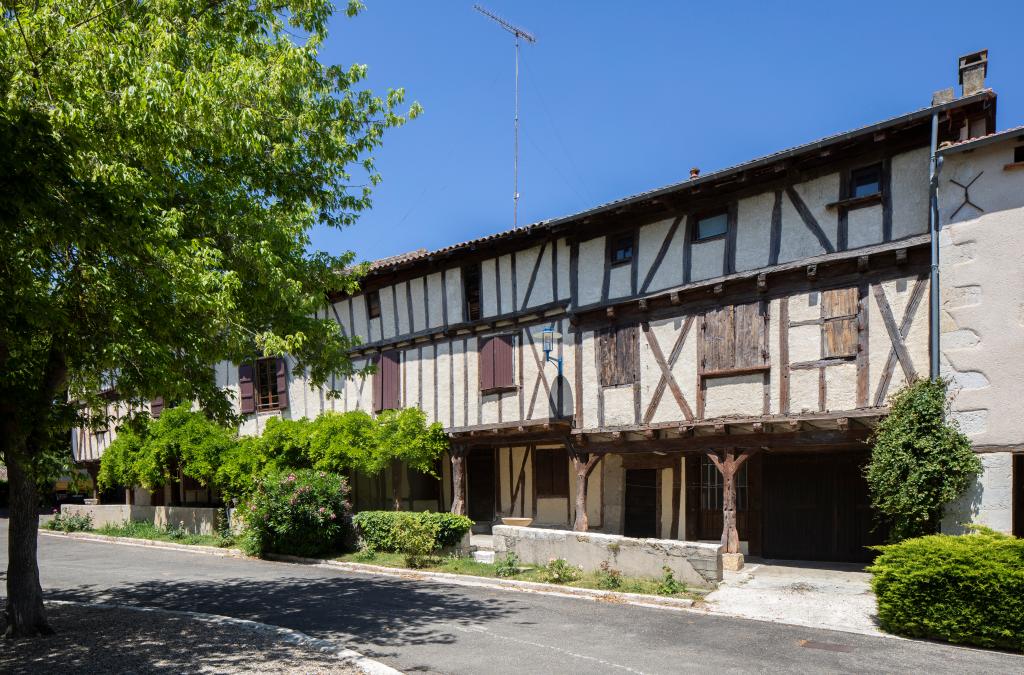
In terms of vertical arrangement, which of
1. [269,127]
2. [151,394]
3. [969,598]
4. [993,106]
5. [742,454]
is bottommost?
[969,598]

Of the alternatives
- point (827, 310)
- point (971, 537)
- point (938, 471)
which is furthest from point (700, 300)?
point (971, 537)

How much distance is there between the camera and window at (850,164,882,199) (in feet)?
40.8

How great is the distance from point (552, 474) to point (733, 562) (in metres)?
6.56

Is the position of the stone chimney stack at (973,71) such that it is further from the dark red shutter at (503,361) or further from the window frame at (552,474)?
the window frame at (552,474)

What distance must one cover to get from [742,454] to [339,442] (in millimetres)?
9841

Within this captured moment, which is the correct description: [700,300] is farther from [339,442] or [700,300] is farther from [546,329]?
[339,442]

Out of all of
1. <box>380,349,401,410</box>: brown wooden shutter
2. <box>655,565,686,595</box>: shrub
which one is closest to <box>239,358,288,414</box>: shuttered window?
<box>380,349,401,410</box>: brown wooden shutter

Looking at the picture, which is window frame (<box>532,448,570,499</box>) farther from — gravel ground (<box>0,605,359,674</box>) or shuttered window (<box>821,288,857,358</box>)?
gravel ground (<box>0,605,359,674</box>)

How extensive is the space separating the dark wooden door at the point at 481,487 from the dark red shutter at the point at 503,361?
3476mm

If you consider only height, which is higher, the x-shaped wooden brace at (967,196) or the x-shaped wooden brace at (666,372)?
the x-shaped wooden brace at (967,196)

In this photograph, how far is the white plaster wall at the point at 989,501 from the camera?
10625 mm

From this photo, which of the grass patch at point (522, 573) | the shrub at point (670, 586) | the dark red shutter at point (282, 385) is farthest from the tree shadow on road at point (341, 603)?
the dark red shutter at point (282, 385)

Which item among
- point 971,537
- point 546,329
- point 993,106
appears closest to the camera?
point 971,537

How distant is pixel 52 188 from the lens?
19.6ft
